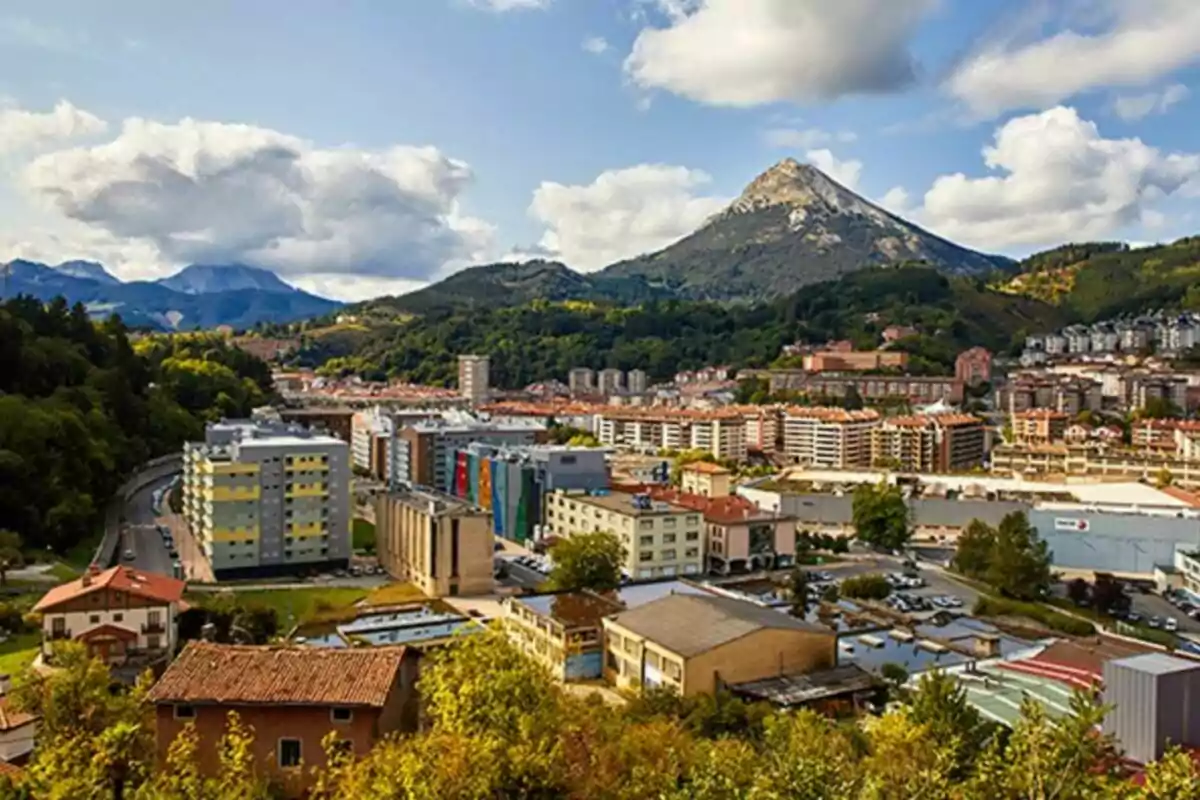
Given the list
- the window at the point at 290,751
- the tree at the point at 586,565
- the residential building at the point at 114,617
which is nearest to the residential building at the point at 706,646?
the tree at the point at 586,565

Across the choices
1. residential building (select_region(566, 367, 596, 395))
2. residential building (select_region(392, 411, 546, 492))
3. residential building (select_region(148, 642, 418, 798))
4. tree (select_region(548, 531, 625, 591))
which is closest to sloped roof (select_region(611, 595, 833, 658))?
tree (select_region(548, 531, 625, 591))

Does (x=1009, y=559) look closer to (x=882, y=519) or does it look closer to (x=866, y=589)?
(x=866, y=589)

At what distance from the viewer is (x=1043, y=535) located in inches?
988

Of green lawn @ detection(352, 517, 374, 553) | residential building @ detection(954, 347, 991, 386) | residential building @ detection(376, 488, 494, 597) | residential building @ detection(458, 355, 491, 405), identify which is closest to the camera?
residential building @ detection(376, 488, 494, 597)

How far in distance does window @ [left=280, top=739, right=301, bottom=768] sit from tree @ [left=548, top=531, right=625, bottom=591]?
12.5 meters

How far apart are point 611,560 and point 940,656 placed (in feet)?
21.4

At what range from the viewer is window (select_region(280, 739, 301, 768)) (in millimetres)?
6973

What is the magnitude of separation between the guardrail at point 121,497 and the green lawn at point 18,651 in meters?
4.37

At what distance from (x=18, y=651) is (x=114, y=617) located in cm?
151

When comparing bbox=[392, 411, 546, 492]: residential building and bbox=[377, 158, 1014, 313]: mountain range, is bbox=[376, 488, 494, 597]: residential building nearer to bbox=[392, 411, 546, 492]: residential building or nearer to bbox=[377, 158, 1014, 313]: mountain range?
bbox=[392, 411, 546, 492]: residential building

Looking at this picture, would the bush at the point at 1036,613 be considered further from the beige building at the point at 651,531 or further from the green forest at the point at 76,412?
the green forest at the point at 76,412

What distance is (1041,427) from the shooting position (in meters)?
39.5

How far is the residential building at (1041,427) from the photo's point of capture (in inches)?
1545

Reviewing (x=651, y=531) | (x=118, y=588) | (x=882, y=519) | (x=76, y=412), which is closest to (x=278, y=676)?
(x=118, y=588)
